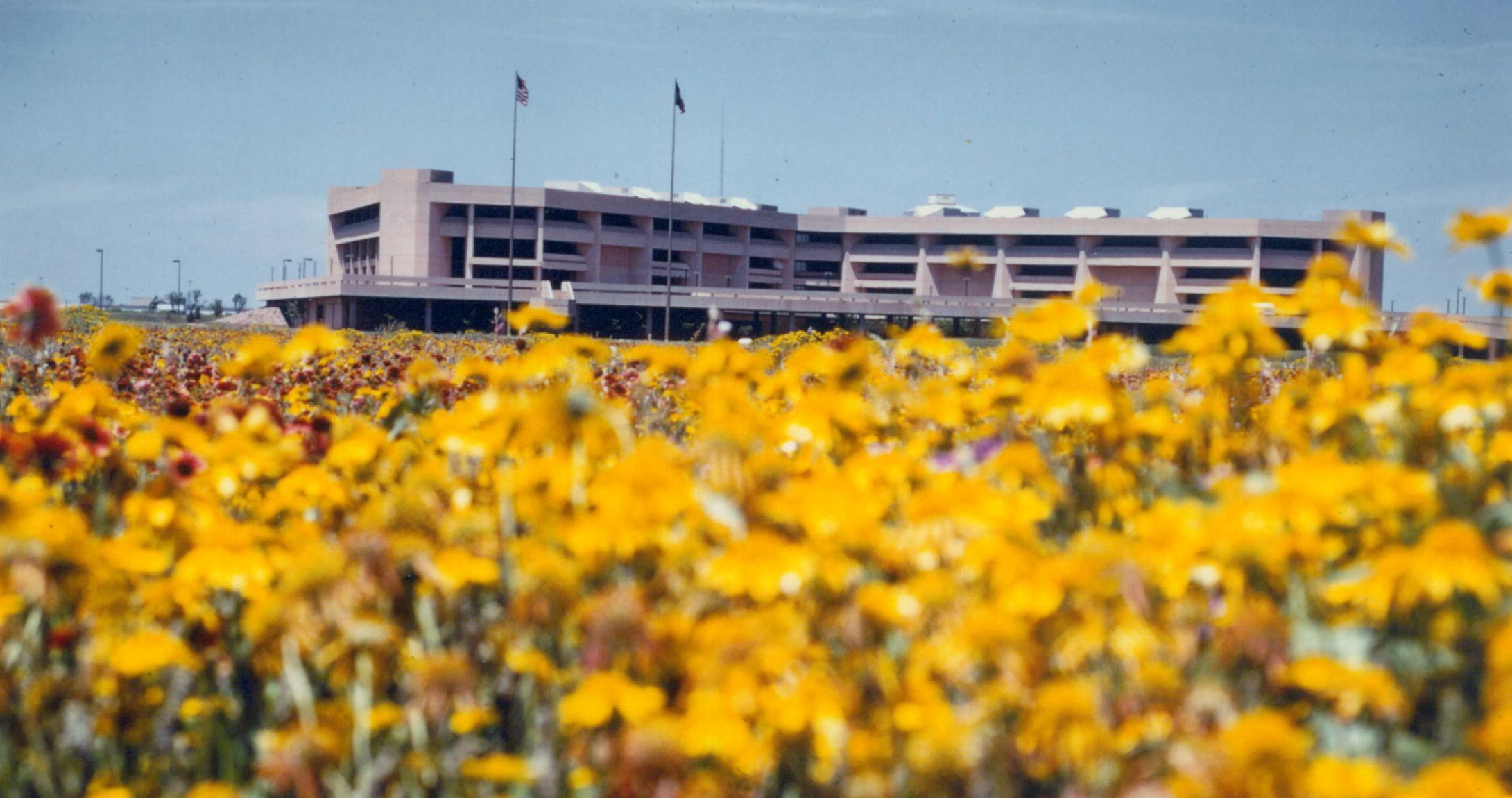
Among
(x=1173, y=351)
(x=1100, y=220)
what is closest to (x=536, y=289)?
(x=1100, y=220)

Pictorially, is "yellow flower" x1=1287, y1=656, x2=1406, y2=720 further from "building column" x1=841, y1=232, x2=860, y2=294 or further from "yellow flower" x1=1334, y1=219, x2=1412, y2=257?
"building column" x1=841, y1=232, x2=860, y2=294

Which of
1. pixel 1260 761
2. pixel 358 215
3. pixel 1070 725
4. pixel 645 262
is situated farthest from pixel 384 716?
pixel 358 215

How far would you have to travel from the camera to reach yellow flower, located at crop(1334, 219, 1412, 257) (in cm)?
280

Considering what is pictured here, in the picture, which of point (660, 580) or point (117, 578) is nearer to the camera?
point (660, 580)

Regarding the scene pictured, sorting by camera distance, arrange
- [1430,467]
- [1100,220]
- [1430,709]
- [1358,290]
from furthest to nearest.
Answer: [1100,220] < [1358,290] < [1430,467] < [1430,709]

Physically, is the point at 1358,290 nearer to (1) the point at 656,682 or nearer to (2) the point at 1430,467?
(2) the point at 1430,467

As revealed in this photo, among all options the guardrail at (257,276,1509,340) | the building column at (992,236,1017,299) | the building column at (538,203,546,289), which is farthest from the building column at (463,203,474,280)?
the building column at (992,236,1017,299)

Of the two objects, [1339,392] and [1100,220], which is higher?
[1100,220]

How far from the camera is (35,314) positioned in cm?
330

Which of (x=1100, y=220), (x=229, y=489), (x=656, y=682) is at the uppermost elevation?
(x=1100, y=220)

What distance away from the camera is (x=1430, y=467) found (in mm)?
2205

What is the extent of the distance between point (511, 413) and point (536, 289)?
6013 cm

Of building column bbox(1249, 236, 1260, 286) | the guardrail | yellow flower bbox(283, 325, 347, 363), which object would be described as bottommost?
yellow flower bbox(283, 325, 347, 363)

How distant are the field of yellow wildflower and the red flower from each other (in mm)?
847
